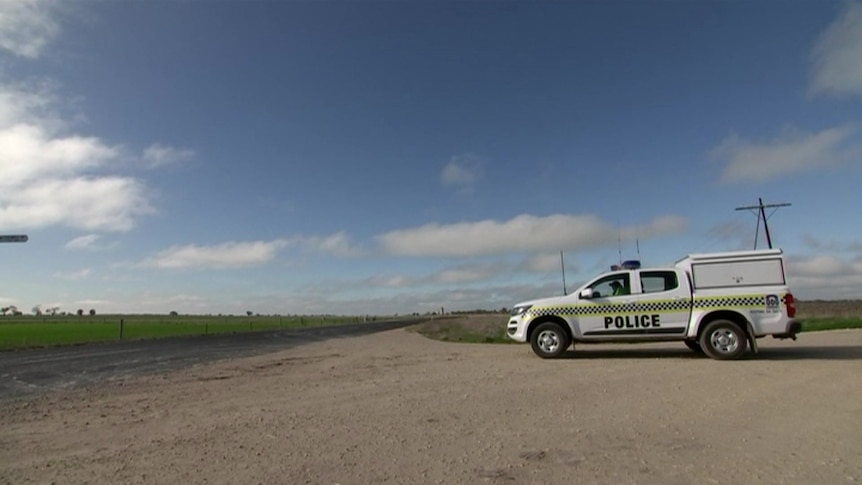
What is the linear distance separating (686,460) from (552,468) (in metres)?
1.25

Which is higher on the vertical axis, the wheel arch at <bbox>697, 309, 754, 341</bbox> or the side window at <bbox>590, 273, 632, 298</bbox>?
the side window at <bbox>590, 273, 632, 298</bbox>

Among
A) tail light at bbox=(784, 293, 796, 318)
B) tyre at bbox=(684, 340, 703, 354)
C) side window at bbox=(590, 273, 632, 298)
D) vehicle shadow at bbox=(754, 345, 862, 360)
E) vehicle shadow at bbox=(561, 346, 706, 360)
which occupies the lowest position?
vehicle shadow at bbox=(754, 345, 862, 360)

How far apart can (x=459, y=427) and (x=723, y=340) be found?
8409 millimetres

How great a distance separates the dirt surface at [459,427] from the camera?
4.69 metres

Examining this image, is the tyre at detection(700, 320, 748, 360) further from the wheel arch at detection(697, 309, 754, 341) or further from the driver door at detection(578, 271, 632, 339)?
the driver door at detection(578, 271, 632, 339)

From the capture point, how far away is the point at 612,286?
12992mm

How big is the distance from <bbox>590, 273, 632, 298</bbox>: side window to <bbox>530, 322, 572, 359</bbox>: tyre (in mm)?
1222

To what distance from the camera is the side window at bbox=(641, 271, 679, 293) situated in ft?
41.5

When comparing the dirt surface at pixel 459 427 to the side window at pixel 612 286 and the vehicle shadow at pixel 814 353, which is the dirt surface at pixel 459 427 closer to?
the vehicle shadow at pixel 814 353

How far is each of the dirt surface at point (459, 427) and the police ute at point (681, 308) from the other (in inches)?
42.7

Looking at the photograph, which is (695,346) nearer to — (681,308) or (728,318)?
(728,318)

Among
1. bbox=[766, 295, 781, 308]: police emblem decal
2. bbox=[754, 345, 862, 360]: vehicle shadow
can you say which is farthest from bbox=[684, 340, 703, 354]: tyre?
bbox=[766, 295, 781, 308]: police emblem decal

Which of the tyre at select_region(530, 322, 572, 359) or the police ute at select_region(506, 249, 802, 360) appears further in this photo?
the tyre at select_region(530, 322, 572, 359)

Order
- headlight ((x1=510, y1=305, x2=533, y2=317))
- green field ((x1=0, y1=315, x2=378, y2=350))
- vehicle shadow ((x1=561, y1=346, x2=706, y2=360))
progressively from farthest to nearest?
1. green field ((x1=0, y1=315, x2=378, y2=350))
2. headlight ((x1=510, y1=305, x2=533, y2=317))
3. vehicle shadow ((x1=561, y1=346, x2=706, y2=360))
